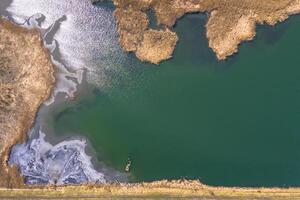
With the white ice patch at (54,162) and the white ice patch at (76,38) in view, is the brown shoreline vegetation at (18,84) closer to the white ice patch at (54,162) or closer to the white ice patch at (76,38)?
the white ice patch at (54,162)

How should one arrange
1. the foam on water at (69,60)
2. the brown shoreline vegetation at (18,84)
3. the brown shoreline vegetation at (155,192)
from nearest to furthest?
1. the brown shoreline vegetation at (155,192)
2. the brown shoreline vegetation at (18,84)
3. the foam on water at (69,60)

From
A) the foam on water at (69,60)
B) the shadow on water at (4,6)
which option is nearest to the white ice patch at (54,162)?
the foam on water at (69,60)

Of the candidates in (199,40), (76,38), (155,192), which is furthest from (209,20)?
(155,192)

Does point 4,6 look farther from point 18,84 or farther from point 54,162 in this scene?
point 54,162

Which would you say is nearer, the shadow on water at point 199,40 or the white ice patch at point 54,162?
the white ice patch at point 54,162

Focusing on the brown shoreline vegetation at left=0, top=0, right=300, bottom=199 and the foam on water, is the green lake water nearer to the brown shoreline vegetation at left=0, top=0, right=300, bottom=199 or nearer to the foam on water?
the brown shoreline vegetation at left=0, top=0, right=300, bottom=199

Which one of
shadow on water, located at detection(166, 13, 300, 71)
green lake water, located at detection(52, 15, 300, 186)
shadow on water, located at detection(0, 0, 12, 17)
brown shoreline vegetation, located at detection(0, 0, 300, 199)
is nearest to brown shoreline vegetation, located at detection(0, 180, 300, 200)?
brown shoreline vegetation, located at detection(0, 0, 300, 199)
